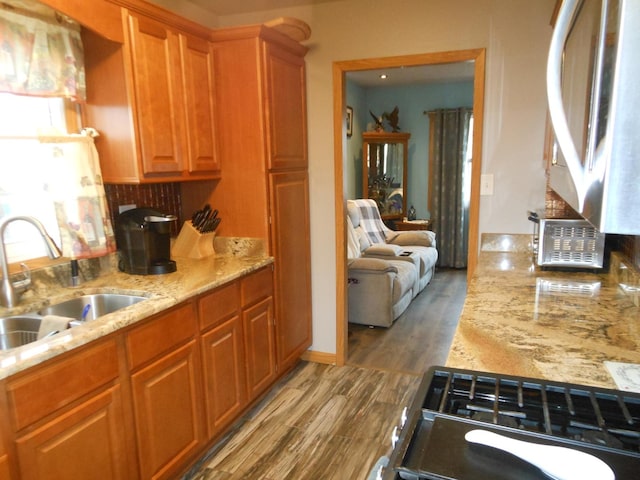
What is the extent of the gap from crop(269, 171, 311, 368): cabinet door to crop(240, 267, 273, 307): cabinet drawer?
0.11m

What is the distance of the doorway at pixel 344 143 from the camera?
279 cm

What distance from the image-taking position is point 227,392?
244cm

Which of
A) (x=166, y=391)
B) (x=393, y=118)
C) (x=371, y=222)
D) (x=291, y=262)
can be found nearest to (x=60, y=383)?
(x=166, y=391)

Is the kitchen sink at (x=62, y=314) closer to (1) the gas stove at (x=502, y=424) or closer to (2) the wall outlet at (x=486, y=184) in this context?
(1) the gas stove at (x=502, y=424)

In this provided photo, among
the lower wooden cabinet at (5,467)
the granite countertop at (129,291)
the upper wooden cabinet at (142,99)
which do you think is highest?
the upper wooden cabinet at (142,99)

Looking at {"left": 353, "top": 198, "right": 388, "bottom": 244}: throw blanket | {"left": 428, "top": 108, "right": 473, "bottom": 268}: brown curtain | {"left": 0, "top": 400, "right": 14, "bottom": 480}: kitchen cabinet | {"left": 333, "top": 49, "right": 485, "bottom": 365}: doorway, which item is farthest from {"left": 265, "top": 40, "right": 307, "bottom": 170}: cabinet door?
{"left": 428, "top": 108, "right": 473, "bottom": 268}: brown curtain

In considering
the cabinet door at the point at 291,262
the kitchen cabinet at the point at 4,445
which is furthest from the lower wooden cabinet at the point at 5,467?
the cabinet door at the point at 291,262

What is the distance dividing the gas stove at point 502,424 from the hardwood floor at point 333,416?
1409 mm

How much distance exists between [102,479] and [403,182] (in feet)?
18.3

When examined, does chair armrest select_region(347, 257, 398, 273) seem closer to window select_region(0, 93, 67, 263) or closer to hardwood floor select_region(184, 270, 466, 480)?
hardwood floor select_region(184, 270, 466, 480)

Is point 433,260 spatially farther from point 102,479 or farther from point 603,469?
point 603,469

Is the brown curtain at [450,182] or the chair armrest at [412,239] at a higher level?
the brown curtain at [450,182]

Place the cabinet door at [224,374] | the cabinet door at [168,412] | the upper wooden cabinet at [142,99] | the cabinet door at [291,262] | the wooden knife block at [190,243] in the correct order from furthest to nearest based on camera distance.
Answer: the cabinet door at [291,262], the wooden knife block at [190,243], the cabinet door at [224,374], the upper wooden cabinet at [142,99], the cabinet door at [168,412]

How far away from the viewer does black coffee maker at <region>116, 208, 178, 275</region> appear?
7.70ft
